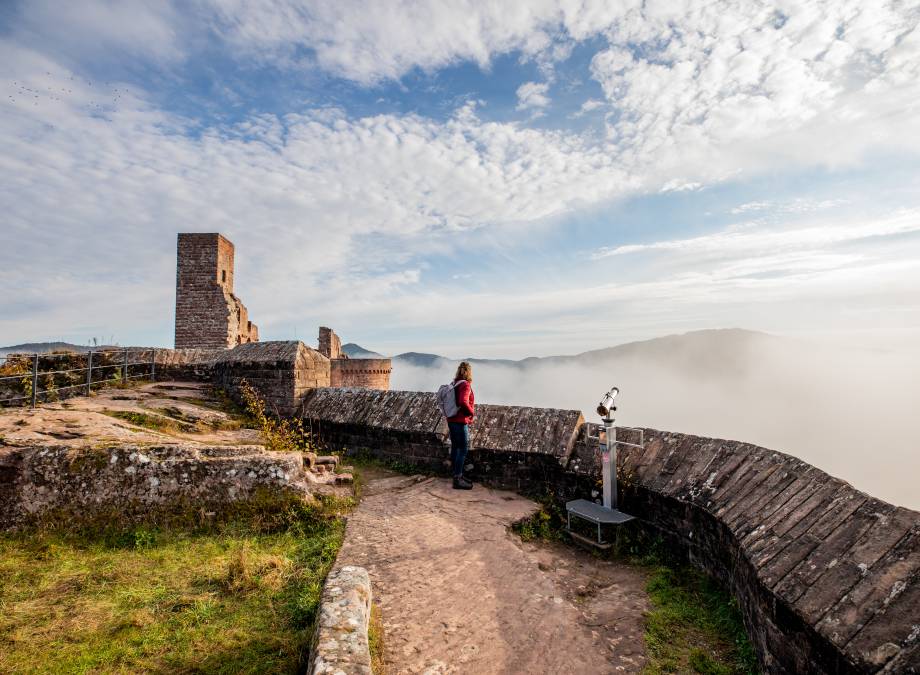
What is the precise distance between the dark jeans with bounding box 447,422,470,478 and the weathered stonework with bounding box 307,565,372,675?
3490 millimetres

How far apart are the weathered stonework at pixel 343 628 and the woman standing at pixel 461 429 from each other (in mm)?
3484

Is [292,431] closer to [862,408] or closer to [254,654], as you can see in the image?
[254,654]

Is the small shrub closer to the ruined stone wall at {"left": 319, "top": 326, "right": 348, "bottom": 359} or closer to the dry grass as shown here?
the dry grass

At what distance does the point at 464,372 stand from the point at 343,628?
4763mm

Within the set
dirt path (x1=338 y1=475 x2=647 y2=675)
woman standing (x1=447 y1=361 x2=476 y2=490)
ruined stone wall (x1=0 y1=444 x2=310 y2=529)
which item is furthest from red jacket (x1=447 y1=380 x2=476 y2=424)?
ruined stone wall (x1=0 y1=444 x2=310 y2=529)

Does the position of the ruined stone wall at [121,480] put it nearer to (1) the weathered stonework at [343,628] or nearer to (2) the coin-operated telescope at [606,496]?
(1) the weathered stonework at [343,628]

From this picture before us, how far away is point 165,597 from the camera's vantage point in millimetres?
3820

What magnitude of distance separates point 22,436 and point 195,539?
99.3 inches

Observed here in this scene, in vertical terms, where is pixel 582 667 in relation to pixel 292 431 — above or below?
below

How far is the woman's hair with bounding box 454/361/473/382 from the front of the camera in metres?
7.21

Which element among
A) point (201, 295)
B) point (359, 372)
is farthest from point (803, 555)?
point (359, 372)

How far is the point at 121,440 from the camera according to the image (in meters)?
5.68

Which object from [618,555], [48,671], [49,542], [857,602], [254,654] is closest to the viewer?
[857,602]

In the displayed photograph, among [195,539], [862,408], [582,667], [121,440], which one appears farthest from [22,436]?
[862,408]
